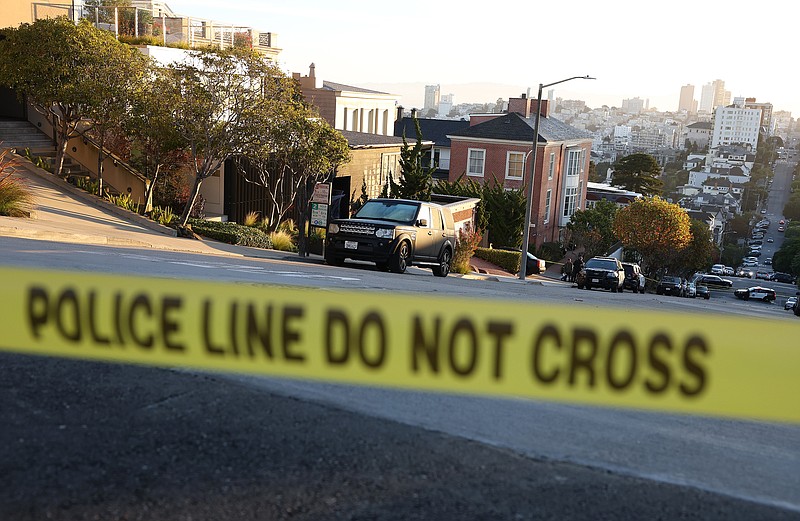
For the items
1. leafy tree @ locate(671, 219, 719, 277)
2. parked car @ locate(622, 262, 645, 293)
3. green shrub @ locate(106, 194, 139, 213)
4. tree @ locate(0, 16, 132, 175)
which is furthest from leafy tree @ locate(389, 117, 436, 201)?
leafy tree @ locate(671, 219, 719, 277)

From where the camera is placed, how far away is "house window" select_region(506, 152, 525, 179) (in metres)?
58.2

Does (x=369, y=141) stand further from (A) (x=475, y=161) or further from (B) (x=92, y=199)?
(A) (x=475, y=161)

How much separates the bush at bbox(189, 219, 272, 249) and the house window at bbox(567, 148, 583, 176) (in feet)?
146

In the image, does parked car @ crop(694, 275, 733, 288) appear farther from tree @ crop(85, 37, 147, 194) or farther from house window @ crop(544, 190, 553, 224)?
tree @ crop(85, 37, 147, 194)

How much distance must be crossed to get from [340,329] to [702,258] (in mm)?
65422

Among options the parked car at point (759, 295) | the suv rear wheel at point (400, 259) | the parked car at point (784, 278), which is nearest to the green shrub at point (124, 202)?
the suv rear wheel at point (400, 259)

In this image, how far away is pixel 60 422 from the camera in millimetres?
5016

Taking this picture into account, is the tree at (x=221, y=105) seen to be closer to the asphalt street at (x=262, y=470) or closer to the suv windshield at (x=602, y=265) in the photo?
the suv windshield at (x=602, y=265)

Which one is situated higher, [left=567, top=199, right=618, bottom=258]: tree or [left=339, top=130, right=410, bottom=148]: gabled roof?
[left=339, top=130, right=410, bottom=148]: gabled roof

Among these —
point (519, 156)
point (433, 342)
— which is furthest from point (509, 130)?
point (433, 342)

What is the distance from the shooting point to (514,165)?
192 feet

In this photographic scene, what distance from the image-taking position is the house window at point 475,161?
5947 cm

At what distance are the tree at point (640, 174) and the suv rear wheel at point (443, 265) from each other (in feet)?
338

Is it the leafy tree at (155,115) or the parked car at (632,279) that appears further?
the parked car at (632,279)
